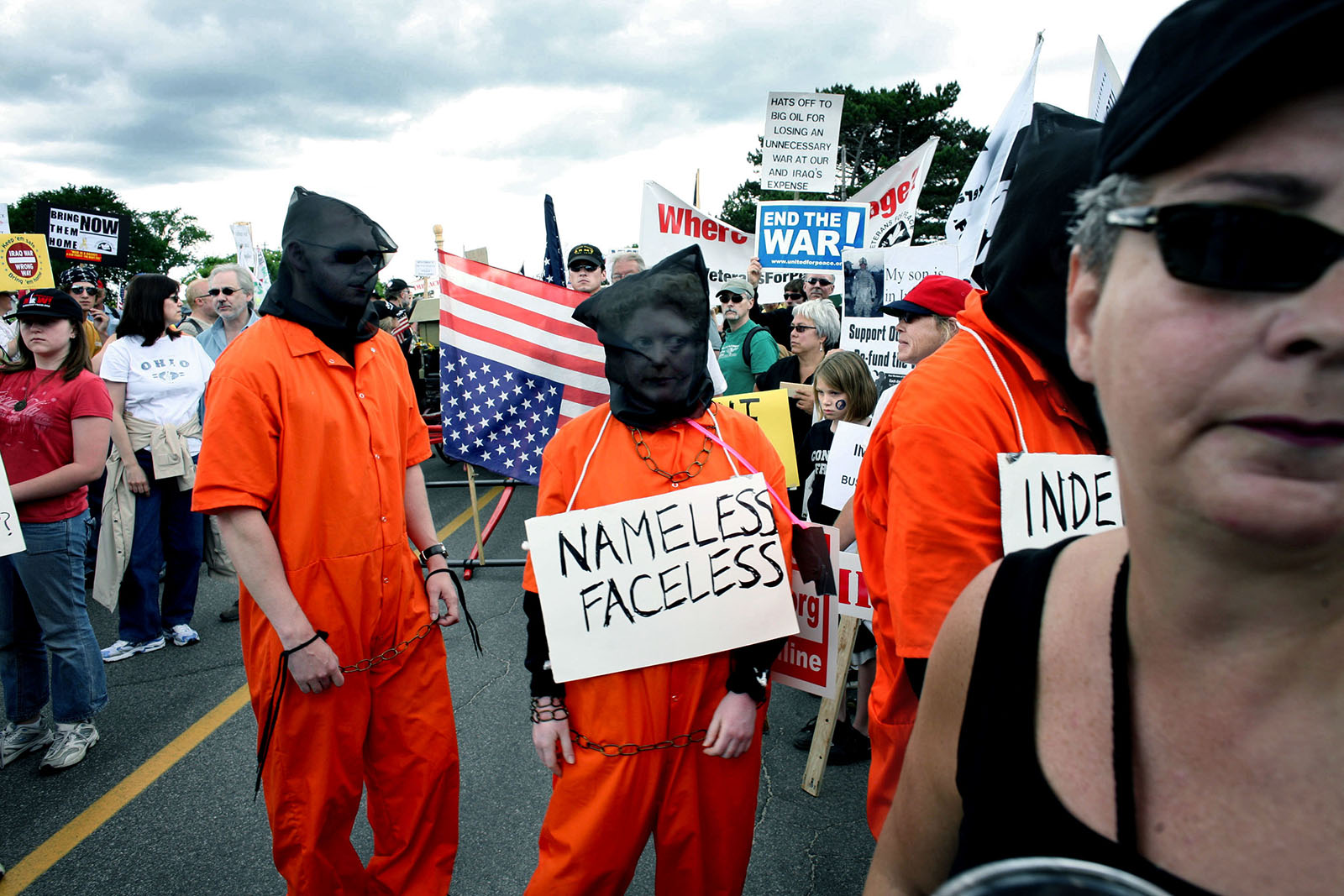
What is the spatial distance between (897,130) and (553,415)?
4278 cm

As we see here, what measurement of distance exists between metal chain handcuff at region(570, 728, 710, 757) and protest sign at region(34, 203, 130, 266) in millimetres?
12849

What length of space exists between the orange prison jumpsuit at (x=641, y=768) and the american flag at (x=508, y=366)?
2.49m

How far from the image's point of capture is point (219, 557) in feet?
17.8

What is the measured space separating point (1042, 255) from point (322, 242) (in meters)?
2.03

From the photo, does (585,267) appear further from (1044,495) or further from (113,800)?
(1044,495)

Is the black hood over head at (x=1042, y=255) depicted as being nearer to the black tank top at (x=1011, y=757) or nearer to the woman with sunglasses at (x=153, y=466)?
the black tank top at (x=1011, y=757)

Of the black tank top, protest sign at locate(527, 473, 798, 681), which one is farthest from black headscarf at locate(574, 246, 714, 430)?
the black tank top

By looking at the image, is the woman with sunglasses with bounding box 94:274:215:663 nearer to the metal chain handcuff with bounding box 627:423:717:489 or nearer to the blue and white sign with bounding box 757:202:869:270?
the metal chain handcuff with bounding box 627:423:717:489

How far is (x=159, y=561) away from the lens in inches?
198

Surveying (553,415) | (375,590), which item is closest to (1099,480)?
(375,590)

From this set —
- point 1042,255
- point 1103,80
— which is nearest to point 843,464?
point 1042,255

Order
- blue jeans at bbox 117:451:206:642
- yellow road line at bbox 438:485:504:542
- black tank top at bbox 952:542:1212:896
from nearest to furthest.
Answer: black tank top at bbox 952:542:1212:896, blue jeans at bbox 117:451:206:642, yellow road line at bbox 438:485:504:542

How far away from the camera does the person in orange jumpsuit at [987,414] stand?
5.06 feet

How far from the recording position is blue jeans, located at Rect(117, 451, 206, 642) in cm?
493
